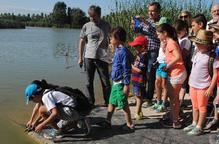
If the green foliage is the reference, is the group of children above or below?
above

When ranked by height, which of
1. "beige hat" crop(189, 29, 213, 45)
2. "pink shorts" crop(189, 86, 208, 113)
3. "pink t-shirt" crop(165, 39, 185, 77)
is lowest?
"pink shorts" crop(189, 86, 208, 113)

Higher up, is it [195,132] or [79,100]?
[79,100]

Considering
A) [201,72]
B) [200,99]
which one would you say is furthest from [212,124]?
[201,72]

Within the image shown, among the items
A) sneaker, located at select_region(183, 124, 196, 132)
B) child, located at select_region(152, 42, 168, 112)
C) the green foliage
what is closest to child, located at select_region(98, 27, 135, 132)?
child, located at select_region(152, 42, 168, 112)

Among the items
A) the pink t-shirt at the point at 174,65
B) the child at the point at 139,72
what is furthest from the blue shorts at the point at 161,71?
the child at the point at 139,72

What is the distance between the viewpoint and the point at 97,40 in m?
7.18

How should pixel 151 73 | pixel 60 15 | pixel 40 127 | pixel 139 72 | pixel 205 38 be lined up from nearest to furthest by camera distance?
pixel 205 38, pixel 40 127, pixel 139 72, pixel 151 73, pixel 60 15

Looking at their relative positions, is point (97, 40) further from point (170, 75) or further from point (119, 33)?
point (170, 75)

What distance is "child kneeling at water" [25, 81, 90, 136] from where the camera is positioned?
5.42m

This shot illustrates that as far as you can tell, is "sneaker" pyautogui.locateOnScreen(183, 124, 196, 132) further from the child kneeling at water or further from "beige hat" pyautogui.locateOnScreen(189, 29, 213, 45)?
the child kneeling at water

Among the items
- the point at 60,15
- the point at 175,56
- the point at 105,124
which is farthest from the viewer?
the point at 60,15

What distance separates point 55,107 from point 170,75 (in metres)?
1.66

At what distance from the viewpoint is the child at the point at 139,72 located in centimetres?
612

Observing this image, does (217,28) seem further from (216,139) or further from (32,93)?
(32,93)
